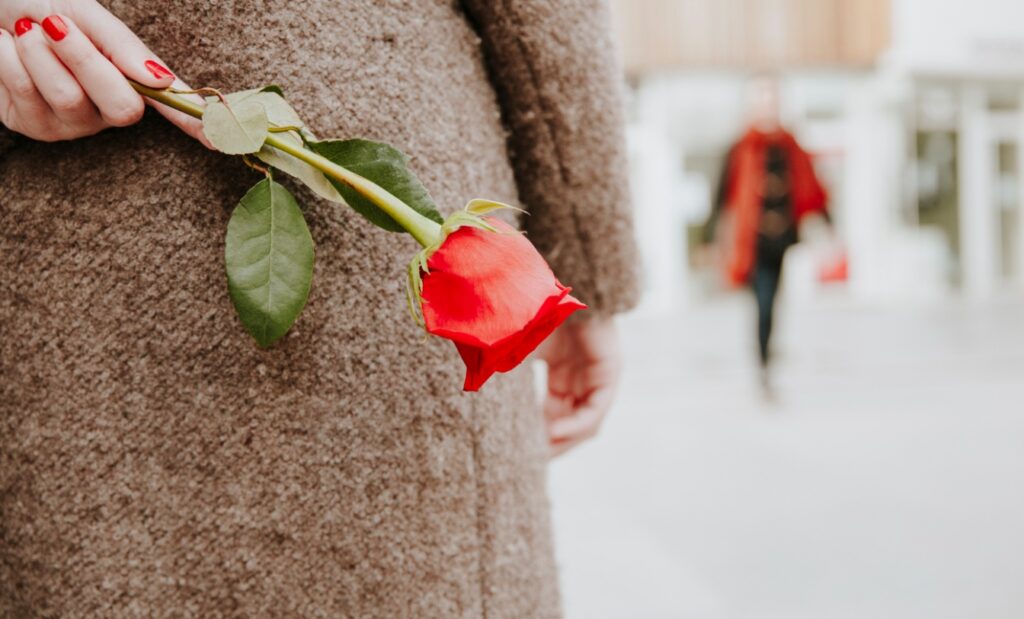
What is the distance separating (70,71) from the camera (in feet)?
1.94

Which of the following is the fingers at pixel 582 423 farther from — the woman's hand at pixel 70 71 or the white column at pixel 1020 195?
the white column at pixel 1020 195

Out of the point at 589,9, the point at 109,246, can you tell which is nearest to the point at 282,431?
the point at 109,246

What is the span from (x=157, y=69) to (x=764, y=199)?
5233 mm

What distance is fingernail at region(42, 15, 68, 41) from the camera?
22.7 inches

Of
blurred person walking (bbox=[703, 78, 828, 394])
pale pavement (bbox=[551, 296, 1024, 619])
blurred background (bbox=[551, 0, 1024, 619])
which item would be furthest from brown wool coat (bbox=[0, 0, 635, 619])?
blurred person walking (bbox=[703, 78, 828, 394])

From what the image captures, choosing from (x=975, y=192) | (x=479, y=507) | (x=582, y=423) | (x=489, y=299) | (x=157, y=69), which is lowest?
(x=975, y=192)

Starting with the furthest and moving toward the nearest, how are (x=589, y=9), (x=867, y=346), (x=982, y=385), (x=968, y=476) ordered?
(x=867, y=346) → (x=982, y=385) → (x=968, y=476) → (x=589, y=9)

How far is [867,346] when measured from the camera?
8.99 m

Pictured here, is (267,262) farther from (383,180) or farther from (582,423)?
(582,423)

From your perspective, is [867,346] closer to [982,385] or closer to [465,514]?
[982,385]

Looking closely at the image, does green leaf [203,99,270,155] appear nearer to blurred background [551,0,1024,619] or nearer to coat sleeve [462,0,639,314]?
coat sleeve [462,0,639,314]

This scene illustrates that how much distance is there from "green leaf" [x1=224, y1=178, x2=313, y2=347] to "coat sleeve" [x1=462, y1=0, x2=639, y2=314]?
0.92ft

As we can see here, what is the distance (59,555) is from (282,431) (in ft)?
0.62

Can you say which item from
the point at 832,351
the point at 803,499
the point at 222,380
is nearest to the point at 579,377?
the point at 222,380
